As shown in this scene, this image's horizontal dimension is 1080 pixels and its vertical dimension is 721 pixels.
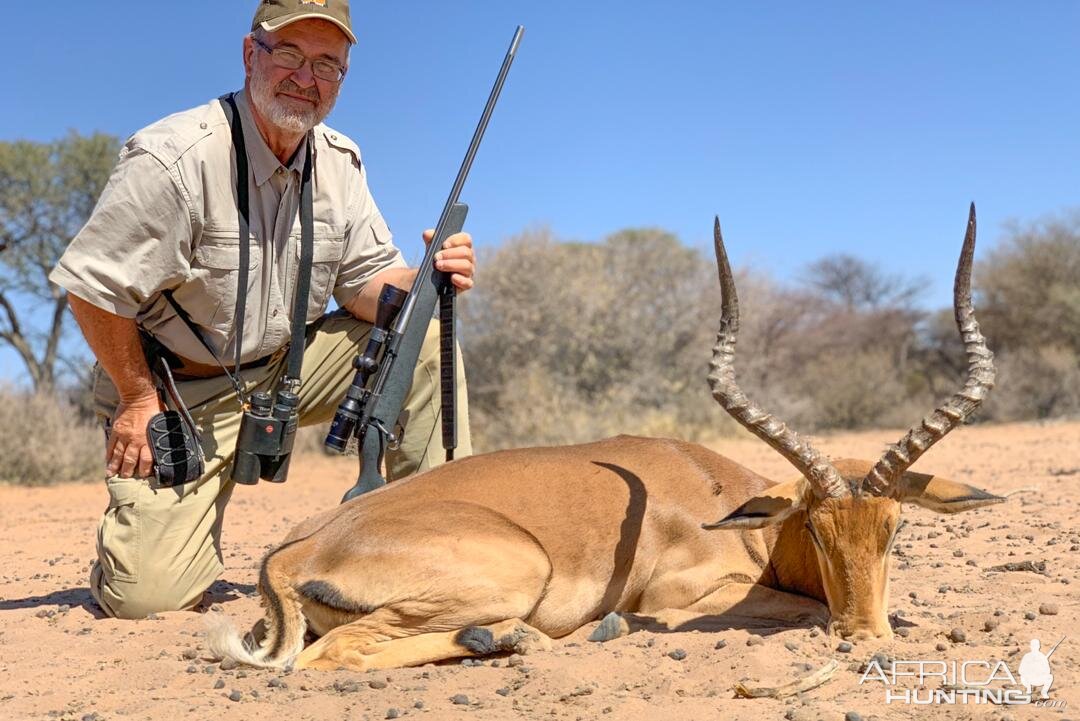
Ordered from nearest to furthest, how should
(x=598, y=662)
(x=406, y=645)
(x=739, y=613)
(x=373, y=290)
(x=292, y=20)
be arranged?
(x=598, y=662) → (x=406, y=645) → (x=739, y=613) → (x=292, y=20) → (x=373, y=290)

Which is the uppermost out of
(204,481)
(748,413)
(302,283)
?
(302,283)

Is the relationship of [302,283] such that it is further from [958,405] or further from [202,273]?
[958,405]

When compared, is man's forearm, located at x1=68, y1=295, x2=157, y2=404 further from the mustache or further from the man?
the mustache

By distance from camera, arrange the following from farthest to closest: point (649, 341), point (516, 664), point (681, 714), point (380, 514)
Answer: point (649, 341) → point (380, 514) → point (516, 664) → point (681, 714)

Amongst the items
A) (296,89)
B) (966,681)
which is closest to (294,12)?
(296,89)

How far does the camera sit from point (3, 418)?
13930 mm

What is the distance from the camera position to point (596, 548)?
17.3 feet

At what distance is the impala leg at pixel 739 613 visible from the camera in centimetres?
503

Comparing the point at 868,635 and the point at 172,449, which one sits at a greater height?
the point at 172,449

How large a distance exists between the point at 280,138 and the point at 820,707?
13.2 feet

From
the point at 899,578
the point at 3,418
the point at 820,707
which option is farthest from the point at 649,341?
the point at 820,707

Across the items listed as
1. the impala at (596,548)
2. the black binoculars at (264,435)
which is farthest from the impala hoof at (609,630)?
the black binoculars at (264,435)

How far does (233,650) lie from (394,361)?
186cm

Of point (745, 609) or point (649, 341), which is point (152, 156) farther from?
point (649, 341)
